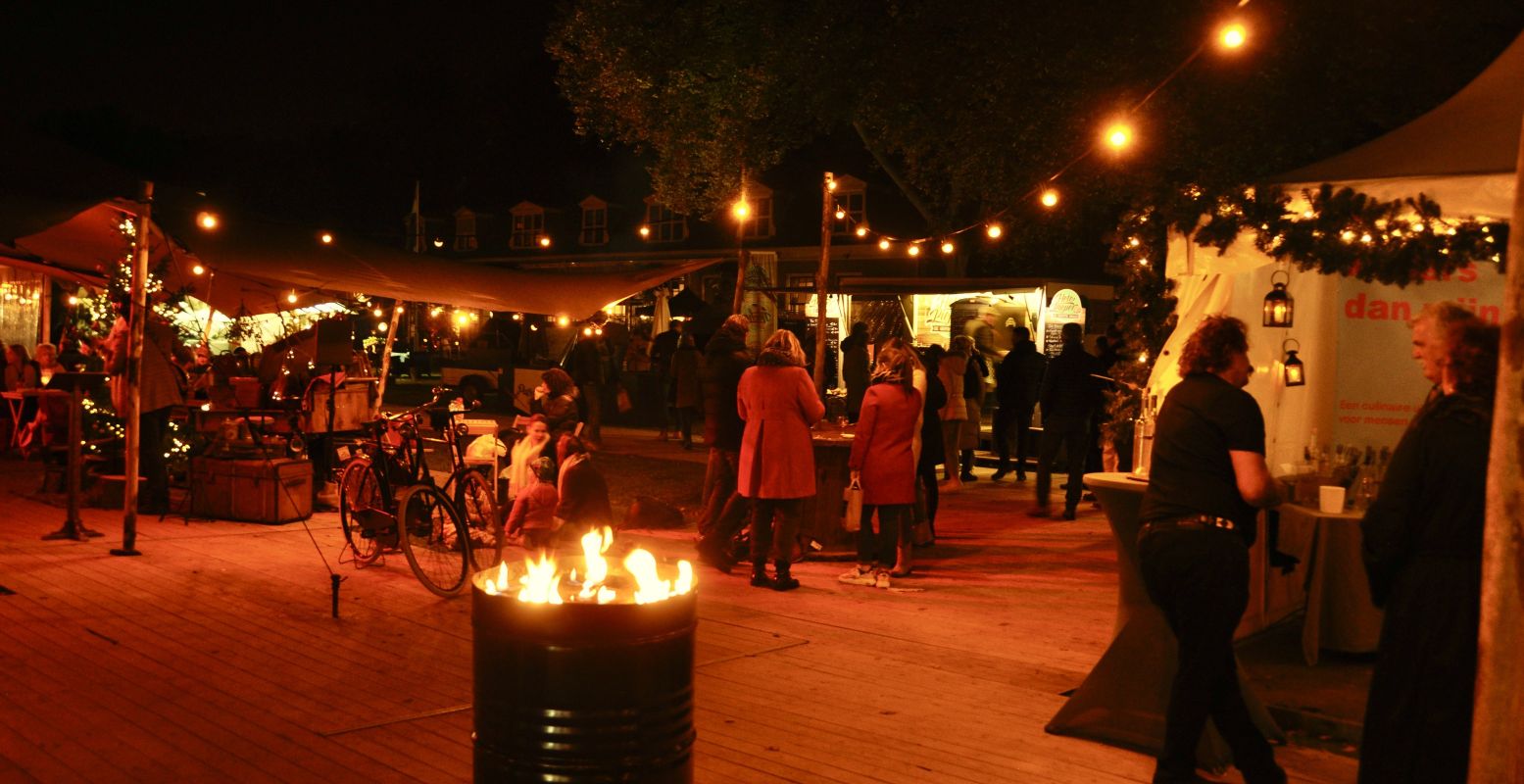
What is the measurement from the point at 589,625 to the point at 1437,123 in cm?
611

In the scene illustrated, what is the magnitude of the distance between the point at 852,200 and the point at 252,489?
24.4m

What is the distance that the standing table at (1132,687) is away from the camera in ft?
16.5

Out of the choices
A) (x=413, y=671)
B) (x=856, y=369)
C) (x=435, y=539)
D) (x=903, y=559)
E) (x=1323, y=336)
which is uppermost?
(x=1323, y=336)

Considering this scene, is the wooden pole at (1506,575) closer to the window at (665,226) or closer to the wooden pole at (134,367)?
the wooden pole at (134,367)

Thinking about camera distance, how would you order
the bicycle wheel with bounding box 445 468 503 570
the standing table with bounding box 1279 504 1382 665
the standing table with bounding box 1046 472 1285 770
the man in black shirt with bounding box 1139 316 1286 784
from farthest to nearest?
the bicycle wheel with bounding box 445 468 503 570
the standing table with bounding box 1279 504 1382 665
the standing table with bounding box 1046 472 1285 770
the man in black shirt with bounding box 1139 316 1286 784

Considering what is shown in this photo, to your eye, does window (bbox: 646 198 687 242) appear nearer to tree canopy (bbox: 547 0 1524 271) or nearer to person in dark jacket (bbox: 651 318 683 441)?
tree canopy (bbox: 547 0 1524 271)

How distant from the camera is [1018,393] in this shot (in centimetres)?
1452

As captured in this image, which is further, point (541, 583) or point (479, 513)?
point (479, 513)


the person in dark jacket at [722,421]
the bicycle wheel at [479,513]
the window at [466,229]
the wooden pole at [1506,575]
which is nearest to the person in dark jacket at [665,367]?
the person in dark jacket at [722,421]

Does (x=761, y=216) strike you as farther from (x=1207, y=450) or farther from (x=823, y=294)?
(x=1207, y=450)

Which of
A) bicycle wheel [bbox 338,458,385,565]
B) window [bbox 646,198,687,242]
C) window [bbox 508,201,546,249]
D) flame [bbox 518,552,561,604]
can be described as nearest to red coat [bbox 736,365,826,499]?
bicycle wheel [bbox 338,458,385,565]

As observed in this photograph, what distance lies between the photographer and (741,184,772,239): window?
116 feet

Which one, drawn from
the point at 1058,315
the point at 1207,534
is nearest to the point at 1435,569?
the point at 1207,534

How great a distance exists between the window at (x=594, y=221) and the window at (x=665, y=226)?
72.3 inches
